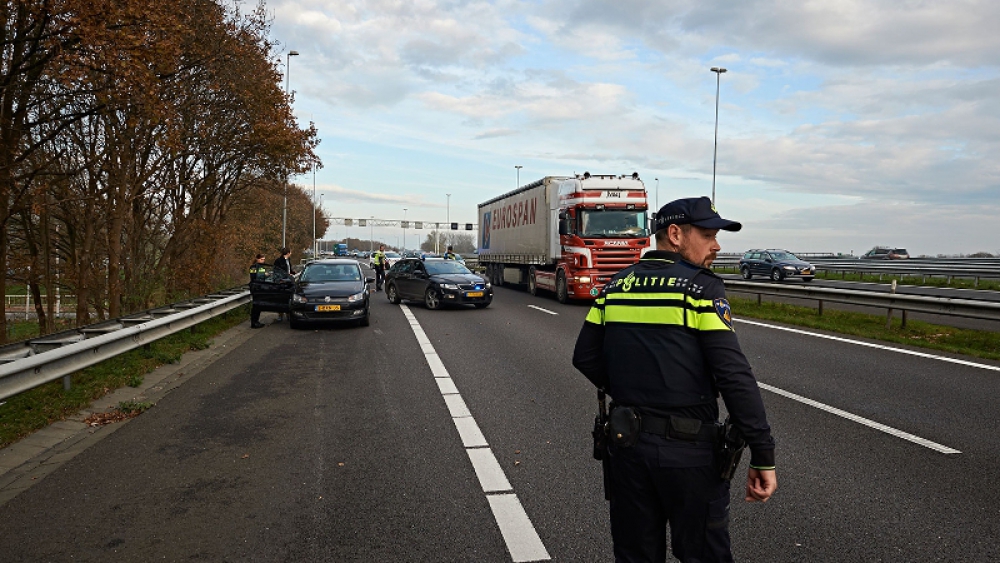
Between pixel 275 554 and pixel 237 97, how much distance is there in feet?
56.6

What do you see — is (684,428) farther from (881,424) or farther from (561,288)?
(561,288)

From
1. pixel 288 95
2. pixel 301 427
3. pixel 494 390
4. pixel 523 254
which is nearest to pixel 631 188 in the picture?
pixel 523 254

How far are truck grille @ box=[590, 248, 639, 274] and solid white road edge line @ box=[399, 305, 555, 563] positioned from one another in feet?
40.1

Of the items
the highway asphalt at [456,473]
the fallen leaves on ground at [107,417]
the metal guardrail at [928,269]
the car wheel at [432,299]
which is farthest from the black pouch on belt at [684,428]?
Answer: the metal guardrail at [928,269]

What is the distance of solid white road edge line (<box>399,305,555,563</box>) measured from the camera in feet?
12.8

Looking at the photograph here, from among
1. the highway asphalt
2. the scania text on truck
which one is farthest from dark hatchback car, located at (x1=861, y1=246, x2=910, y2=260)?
the highway asphalt

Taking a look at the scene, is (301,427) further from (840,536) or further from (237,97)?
(237,97)

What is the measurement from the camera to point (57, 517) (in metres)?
4.42

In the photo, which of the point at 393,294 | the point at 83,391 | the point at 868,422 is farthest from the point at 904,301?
the point at 393,294

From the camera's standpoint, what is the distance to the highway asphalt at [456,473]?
398 cm

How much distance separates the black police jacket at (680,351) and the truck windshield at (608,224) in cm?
1778

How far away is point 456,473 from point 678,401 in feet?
9.50

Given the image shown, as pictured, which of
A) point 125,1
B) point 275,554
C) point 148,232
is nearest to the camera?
point 275,554

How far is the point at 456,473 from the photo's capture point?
207 inches
